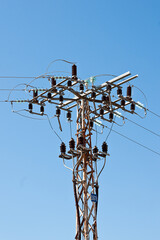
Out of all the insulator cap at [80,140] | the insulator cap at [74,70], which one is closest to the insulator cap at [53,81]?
the insulator cap at [74,70]

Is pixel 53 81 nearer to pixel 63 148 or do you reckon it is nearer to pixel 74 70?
pixel 74 70

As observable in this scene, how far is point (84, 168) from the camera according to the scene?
19703 millimetres

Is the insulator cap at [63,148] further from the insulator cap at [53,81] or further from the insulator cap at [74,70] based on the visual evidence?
the insulator cap at [74,70]

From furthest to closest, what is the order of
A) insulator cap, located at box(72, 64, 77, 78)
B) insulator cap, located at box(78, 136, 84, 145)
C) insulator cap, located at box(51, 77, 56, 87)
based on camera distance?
insulator cap, located at box(51, 77, 56, 87), insulator cap, located at box(72, 64, 77, 78), insulator cap, located at box(78, 136, 84, 145)

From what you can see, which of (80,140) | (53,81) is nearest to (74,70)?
(53,81)

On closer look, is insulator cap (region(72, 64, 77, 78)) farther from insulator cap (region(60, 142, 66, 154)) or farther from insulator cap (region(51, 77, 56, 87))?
insulator cap (region(60, 142, 66, 154))

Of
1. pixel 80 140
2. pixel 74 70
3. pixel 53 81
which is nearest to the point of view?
pixel 80 140

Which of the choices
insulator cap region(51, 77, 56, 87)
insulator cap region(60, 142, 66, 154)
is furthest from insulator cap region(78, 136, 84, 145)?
insulator cap region(51, 77, 56, 87)

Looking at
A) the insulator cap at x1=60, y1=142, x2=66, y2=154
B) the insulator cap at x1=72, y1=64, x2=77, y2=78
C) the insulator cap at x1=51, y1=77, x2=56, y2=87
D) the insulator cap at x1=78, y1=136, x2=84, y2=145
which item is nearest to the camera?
the insulator cap at x1=78, y1=136, x2=84, y2=145

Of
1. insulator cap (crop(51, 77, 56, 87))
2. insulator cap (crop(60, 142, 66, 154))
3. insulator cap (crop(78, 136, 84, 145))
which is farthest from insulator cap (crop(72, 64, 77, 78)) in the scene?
insulator cap (crop(60, 142, 66, 154))

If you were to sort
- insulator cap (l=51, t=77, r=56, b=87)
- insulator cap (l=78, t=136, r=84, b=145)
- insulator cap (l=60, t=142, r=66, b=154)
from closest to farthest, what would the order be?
insulator cap (l=78, t=136, r=84, b=145), insulator cap (l=60, t=142, r=66, b=154), insulator cap (l=51, t=77, r=56, b=87)

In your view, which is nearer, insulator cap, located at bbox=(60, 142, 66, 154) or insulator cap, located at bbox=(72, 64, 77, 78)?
insulator cap, located at bbox=(72, 64, 77, 78)

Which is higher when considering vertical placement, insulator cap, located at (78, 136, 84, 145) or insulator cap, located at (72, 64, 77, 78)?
insulator cap, located at (72, 64, 77, 78)

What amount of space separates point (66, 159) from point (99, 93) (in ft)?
8.65
